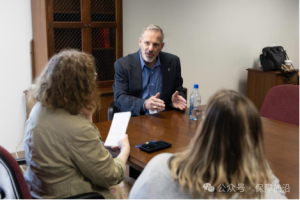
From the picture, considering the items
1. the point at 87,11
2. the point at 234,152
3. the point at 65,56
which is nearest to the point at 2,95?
the point at 87,11

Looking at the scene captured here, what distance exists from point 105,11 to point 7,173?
2454mm

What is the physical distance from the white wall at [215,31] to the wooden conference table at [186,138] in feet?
6.41

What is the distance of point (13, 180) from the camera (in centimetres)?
138

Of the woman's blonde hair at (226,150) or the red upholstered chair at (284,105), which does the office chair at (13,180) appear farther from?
the red upholstered chair at (284,105)

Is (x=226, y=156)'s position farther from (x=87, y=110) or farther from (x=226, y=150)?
(x=87, y=110)

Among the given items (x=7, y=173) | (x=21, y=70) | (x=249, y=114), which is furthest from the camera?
(x=21, y=70)

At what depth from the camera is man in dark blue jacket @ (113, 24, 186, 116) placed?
2781mm

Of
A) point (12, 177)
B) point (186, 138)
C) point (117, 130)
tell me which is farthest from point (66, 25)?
point (12, 177)

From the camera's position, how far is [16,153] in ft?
11.7

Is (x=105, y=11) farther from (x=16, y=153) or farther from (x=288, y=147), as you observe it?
(x=288, y=147)

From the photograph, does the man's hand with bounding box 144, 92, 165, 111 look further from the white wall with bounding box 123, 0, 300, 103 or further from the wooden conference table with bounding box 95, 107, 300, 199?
the white wall with bounding box 123, 0, 300, 103

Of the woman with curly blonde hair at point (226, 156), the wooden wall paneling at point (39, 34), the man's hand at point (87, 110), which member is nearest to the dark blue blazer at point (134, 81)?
the wooden wall paneling at point (39, 34)

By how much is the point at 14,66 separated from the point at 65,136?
88.2 inches

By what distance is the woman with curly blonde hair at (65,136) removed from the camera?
4.85 feet
